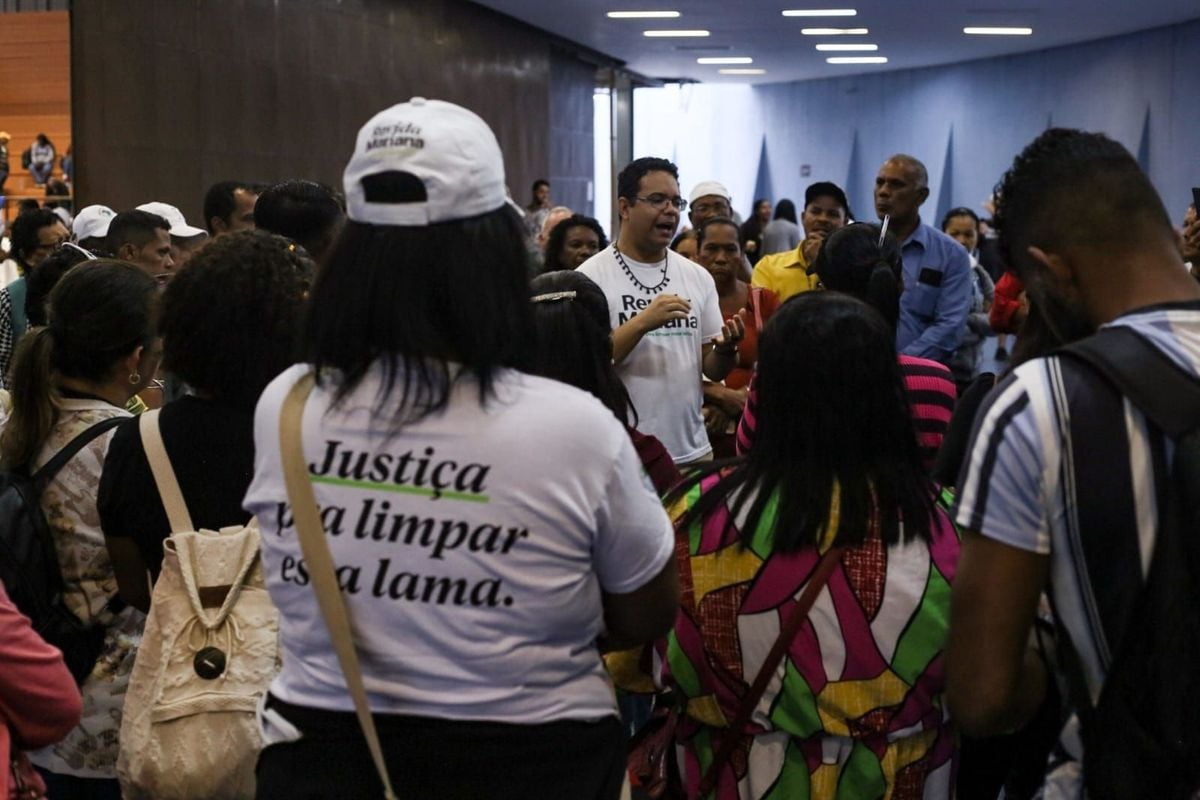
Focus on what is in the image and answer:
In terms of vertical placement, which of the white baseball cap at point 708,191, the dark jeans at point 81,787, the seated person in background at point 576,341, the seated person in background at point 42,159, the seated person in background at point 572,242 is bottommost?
the dark jeans at point 81,787

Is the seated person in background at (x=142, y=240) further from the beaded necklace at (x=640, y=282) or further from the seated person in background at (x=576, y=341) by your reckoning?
the seated person in background at (x=576, y=341)

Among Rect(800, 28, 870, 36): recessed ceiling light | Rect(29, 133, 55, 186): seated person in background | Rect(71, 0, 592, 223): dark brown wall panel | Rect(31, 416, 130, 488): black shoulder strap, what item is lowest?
Rect(31, 416, 130, 488): black shoulder strap

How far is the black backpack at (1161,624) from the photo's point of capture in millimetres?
1776

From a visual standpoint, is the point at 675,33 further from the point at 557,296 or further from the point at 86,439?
the point at 86,439

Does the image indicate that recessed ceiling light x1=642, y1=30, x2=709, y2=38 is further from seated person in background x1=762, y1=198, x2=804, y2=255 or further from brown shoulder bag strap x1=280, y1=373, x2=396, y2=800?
brown shoulder bag strap x1=280, y1=373, x2=396, y2=800

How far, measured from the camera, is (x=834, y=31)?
70.9ft

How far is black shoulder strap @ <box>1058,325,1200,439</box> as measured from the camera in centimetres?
177

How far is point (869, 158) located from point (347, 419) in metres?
28.3

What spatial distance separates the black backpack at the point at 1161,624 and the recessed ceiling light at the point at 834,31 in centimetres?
2041

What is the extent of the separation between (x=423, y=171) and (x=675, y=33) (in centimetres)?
2100

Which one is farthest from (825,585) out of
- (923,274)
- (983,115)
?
(983,115)

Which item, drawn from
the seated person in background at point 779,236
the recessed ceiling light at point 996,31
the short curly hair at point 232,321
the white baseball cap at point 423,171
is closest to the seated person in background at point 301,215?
the short curly hair at point 232,321

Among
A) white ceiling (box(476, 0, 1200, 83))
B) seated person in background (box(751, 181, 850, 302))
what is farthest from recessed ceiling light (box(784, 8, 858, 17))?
seated person in background (box(751, 181, 850, 302))

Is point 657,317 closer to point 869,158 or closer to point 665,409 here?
point 665,409
